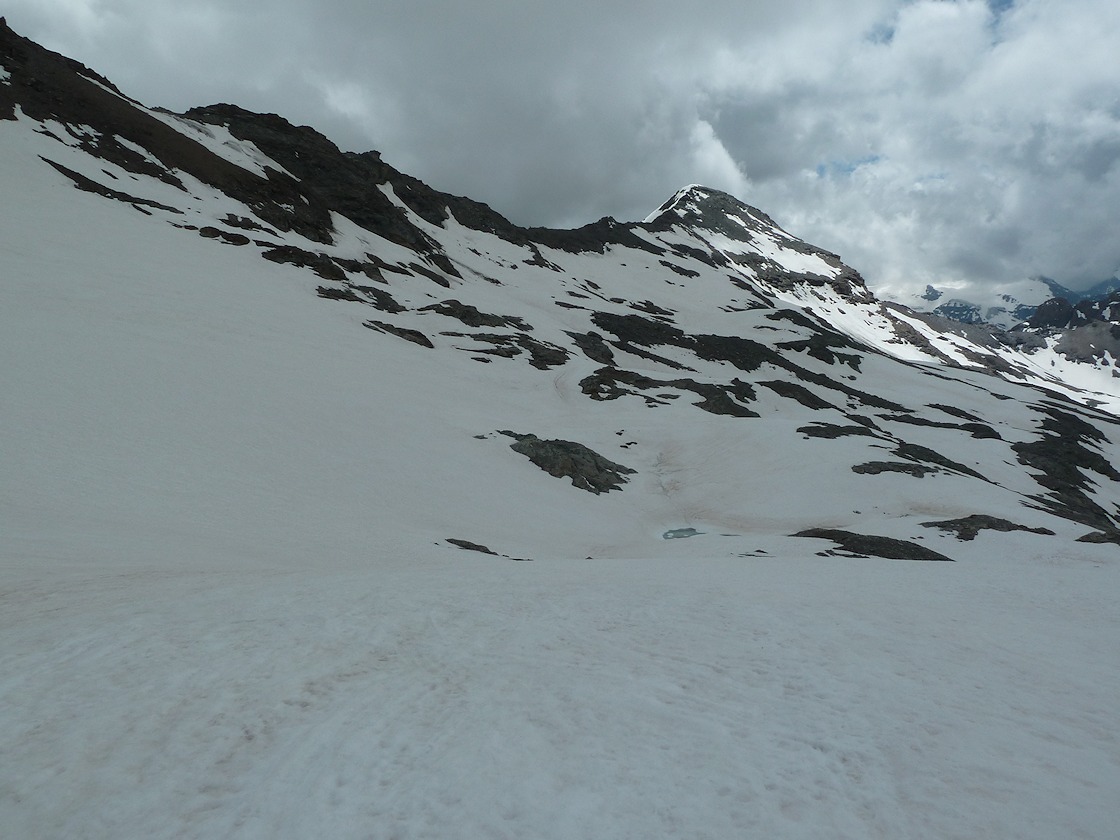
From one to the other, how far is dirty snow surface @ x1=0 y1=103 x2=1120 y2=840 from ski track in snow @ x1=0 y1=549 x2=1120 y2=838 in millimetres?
25

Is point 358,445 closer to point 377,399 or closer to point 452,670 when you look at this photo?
point 377,399

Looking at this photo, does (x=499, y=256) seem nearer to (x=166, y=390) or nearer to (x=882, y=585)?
(x=166, y=390)

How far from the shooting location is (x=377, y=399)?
2842 centimetres

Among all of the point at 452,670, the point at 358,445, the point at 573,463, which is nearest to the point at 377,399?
the point at 358,445

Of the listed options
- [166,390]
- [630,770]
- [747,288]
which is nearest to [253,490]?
[166,390]

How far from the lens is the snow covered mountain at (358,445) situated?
522 centimetres

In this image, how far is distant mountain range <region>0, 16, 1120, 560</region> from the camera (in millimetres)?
15164

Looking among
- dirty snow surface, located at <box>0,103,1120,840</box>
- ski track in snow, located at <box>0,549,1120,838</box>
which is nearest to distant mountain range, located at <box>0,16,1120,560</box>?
dirty snow surface, located at <box>0,103,1120,840</box>

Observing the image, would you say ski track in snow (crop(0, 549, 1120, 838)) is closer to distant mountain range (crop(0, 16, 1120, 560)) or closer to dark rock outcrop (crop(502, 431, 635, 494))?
Result: distant mountain range (crop(0, 16, 1120, 560))

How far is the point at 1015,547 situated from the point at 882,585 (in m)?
13.3

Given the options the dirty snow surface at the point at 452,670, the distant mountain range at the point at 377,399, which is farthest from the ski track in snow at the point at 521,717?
the distant mountain range at the point at 377,399

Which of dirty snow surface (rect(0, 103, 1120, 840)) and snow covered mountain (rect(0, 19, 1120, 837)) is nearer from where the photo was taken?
dirty snow surface (rect(0, 103, 1120, 840))

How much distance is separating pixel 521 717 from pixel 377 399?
25.5 meters

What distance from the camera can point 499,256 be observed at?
3578 inches
